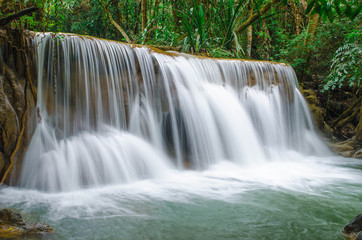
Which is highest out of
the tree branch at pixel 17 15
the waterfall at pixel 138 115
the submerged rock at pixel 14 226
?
the tree branch at pixel 17 15

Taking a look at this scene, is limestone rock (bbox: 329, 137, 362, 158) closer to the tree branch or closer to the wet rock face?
the wet rock face

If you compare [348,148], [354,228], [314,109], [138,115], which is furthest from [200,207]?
[314,109]

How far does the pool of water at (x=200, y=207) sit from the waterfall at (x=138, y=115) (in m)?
0.36

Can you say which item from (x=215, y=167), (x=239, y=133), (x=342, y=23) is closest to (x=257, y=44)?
(x=342, y=23)

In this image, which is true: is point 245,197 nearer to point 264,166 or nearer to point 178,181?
point 178,181

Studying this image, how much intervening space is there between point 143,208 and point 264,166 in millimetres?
3142

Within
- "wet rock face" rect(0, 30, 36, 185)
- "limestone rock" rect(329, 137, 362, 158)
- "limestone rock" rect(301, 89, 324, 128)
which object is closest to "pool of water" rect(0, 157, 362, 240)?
"wet rock face" rect(0, 30, 36, 185)

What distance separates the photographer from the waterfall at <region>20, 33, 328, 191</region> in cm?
404

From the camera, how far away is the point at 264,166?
5691 millimetres

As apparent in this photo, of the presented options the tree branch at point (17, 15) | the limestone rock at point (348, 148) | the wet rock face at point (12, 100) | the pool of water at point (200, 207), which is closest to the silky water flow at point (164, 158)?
the pool of water at point (200, 207)

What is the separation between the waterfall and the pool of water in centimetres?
36

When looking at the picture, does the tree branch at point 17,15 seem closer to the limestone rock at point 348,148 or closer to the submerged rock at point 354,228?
the submerged rock at point 354,228

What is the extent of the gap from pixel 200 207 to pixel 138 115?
7.13 ft

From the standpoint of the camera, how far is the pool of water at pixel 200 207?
8.52 ft
